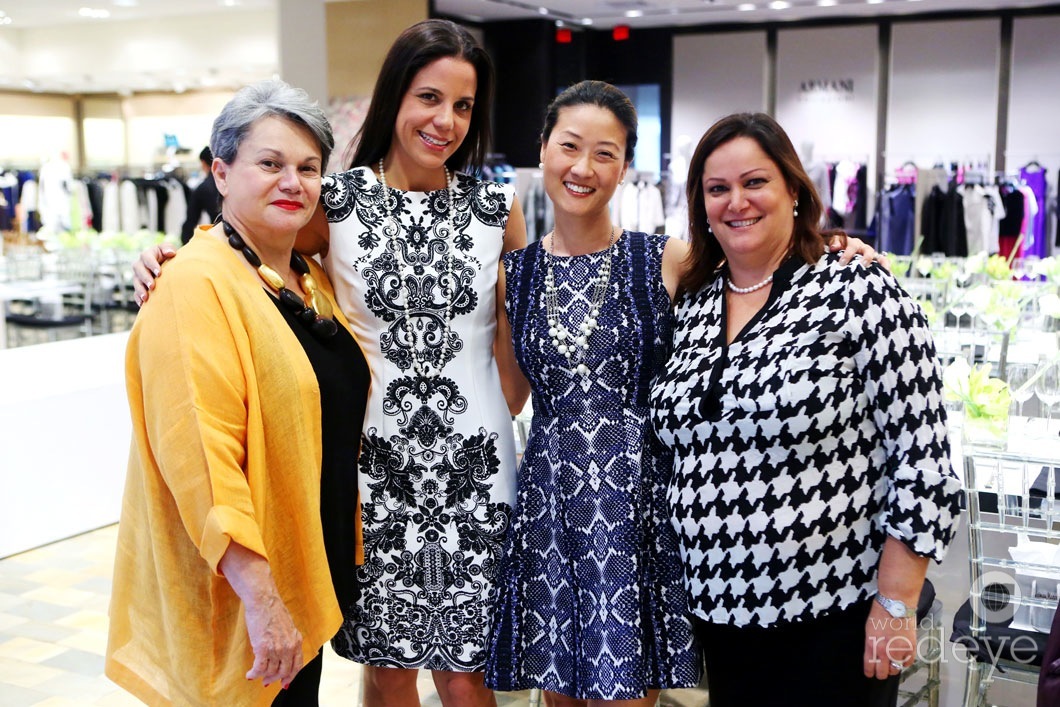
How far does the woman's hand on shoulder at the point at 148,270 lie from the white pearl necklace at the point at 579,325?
71 cm

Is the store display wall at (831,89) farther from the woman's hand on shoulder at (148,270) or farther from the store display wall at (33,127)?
the woman's hand on shoulder at (148,270)

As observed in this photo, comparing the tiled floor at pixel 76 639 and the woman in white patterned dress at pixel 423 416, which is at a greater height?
the woman in white patterned dress at pixel 423 416

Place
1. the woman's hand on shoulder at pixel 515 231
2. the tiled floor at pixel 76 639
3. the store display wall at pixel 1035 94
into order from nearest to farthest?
the woman's hand on shoulder at pixel 515 231
the tiled floor at pixel 76 639
the store display wall at pixel 1035 94

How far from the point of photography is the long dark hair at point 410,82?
211cm

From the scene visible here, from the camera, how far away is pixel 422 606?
2.12 metres

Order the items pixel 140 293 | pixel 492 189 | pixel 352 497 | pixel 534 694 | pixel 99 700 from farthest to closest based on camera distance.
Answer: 1. pixel 99 700
2. pixel 534 694
3. pixel 492 189
4. pixel 352 497
5. pixel 140 293

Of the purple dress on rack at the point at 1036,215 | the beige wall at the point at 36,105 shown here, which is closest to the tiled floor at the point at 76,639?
the beige wall at the point at 36,105

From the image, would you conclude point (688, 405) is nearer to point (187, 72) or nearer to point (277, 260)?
point (277, 260)

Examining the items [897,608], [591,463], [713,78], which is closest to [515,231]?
[591,463]

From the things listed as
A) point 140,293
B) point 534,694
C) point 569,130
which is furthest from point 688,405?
point 534,694

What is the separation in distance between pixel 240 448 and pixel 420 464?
48 cm

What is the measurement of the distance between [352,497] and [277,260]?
19.3 inches

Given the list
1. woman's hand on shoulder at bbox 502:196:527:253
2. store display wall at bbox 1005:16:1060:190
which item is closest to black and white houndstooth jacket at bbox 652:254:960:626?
woman's hand on shoulder at bbox 502:196:527:253

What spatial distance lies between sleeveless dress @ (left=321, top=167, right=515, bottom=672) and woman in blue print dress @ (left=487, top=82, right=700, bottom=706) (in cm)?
8
